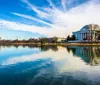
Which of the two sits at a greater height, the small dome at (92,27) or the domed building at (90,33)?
the small dome at (92,27)

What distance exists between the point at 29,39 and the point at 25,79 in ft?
491

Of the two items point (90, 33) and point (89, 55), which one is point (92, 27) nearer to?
point (90, 33)

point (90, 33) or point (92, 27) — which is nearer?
point (90, 33)

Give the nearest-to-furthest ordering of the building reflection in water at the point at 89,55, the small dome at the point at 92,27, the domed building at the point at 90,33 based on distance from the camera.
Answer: the building reflection in water at the point at 89,55 < the domed building at the point at 90,33 < the small dome at the point at 92,27

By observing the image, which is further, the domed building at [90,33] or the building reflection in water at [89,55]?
the domed building at [90,33]

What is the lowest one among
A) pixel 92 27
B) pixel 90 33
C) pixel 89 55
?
pixel 89 55

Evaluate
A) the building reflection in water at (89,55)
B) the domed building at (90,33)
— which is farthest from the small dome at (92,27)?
the building reflection in water at (89,55)

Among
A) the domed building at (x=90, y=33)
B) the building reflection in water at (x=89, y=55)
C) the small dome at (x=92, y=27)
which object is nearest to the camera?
the building reflection in water at (x=89, y=55)

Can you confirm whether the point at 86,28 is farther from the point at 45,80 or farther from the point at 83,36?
the point at 45,80

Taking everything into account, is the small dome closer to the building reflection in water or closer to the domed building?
the domed building

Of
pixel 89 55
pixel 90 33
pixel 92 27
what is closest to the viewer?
pixel 89 55

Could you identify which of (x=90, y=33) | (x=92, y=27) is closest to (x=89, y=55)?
(x=90, y=33)

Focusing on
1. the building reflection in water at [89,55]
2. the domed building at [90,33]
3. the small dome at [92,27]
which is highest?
the small dome at [92,27]

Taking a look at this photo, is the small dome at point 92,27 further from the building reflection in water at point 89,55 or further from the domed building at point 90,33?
the building reflection in water at point 89,55
